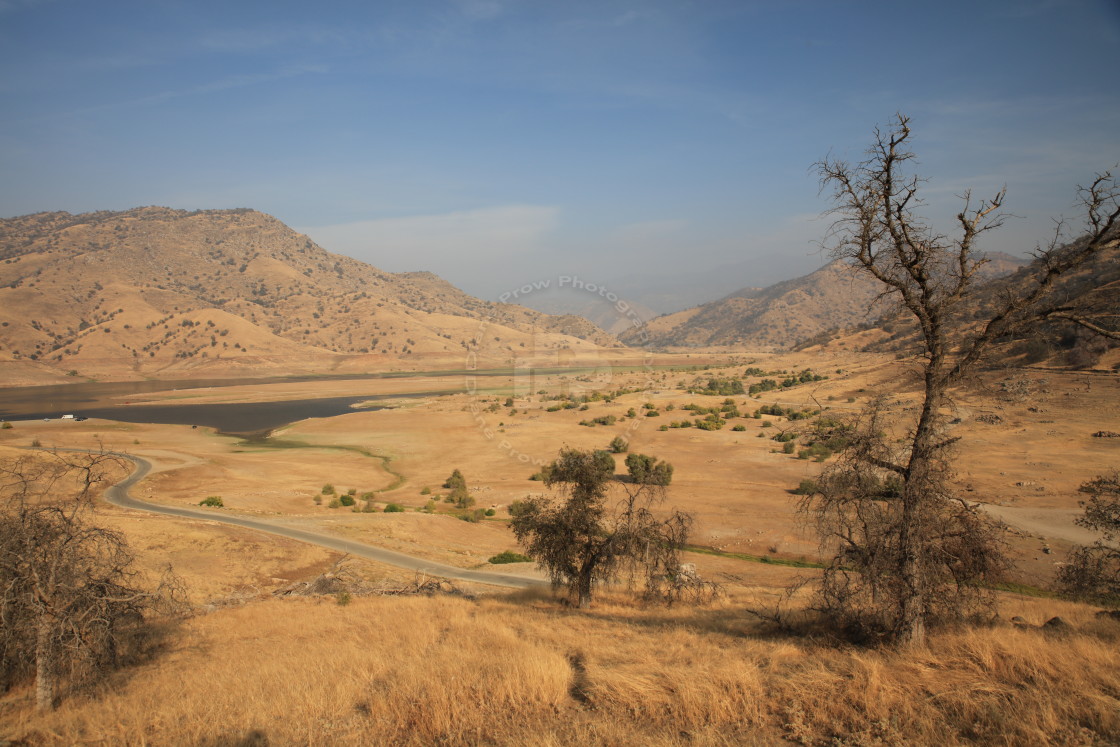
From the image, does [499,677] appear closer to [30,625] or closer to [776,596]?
[30,625]

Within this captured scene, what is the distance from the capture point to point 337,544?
28766 mm

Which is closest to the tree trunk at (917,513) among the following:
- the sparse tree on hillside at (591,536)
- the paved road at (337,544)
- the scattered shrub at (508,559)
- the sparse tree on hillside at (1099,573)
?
the sparse tree on hillside at (591,536)

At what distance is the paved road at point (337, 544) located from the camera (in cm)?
2517

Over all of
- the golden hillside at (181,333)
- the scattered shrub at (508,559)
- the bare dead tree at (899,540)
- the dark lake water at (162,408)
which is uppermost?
the golden hillside at (181,333)

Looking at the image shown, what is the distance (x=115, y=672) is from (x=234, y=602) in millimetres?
9412

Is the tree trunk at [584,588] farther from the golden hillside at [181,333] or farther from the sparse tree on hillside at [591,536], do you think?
the golden hillside at [181,333]

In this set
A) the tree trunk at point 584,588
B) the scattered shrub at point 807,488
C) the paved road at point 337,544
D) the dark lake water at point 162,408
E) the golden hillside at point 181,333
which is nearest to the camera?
the scattered shrub at point 807,488

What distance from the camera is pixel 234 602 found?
2067 centimetres

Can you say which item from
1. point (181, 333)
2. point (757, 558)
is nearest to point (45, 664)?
point (757, 558)

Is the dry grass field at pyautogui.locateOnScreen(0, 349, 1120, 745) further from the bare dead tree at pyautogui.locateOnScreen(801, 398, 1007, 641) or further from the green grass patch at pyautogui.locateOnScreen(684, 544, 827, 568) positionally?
the bare dead tree at pyautogui.locateOnScreen(801, 398, 1007, 641)

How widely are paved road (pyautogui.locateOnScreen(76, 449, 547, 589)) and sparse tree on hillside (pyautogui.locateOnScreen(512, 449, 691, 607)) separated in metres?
5.41

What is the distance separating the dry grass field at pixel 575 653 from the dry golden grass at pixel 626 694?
1.7 inches

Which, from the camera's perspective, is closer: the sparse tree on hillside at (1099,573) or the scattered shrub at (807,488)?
the scattered shrub at (807,488)

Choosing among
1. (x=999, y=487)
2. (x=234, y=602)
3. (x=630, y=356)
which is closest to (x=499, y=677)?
(x=234, y=602)
